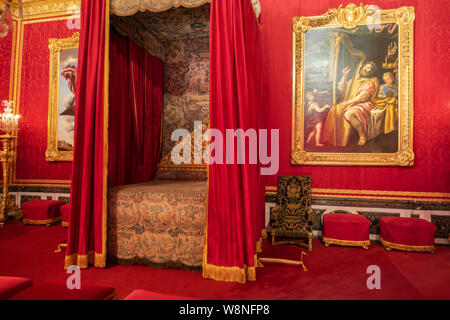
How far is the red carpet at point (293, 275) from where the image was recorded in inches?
98.0

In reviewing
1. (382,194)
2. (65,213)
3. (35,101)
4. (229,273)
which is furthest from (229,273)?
(35,101)

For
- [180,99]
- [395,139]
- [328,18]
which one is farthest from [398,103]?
[180,99]

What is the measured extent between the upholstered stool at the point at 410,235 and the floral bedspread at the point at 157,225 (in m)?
2.85

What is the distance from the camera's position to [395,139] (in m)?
4.14

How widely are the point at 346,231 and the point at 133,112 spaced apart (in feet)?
12.4

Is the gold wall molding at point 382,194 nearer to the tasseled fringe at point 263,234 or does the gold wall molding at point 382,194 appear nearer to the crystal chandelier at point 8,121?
the tasseled fringe at point 263,234

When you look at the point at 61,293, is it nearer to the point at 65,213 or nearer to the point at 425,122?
the point at 65,213

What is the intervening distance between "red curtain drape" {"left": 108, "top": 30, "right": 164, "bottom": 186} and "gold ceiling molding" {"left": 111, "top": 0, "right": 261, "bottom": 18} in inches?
19.7

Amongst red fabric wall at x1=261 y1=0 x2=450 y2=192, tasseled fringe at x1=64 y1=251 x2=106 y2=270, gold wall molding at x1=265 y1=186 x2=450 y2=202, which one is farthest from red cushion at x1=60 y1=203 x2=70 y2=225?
gold wall molding at x1=265 y1=186 x2=450 y2=202

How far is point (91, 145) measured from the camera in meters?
3.10

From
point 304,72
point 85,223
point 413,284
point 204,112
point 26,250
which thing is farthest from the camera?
point 204,112

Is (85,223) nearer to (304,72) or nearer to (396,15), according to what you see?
(304,72)

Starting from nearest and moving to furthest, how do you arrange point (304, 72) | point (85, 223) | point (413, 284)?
1. point (413, 284)
2. point (85, 223)
3. point (304, 72)
